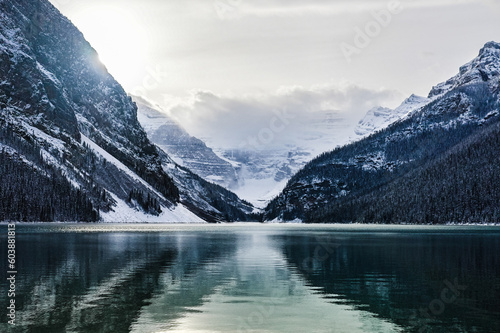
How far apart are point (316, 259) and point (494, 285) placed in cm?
3104

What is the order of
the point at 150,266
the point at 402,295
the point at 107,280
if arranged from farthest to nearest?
the point at 150,266 → the point at 107,280 → the point at 402,295

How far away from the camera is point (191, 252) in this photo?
8825 centimetres

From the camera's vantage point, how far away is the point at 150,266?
65125mm

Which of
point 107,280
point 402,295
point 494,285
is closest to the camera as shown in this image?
point 402,295

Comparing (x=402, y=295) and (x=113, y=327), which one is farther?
(x=402, y=295)

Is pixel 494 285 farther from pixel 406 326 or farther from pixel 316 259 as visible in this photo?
pixel 316 259

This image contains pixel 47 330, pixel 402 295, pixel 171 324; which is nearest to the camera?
pixel 47 330

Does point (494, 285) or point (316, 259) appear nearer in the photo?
point (494, 285)

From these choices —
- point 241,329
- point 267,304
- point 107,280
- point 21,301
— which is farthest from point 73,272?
point 241,329

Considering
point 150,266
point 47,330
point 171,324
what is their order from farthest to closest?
point 150,266
point 171,324
point 47,330

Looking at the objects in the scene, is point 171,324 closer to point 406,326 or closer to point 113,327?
point 113,327

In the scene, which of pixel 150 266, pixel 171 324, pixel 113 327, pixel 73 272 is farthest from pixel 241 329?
pixel 150 266

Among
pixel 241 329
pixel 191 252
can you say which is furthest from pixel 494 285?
pixel 191 252

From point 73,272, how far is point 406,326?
36.0 m
